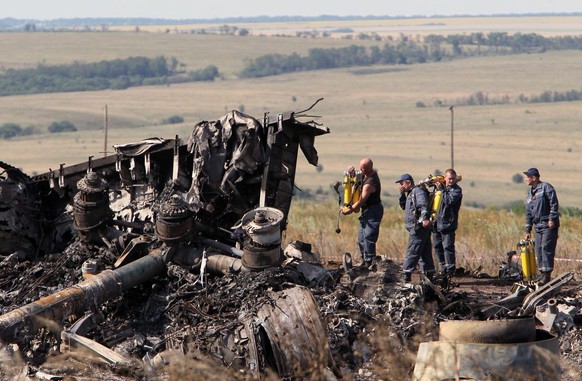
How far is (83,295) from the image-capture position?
12953 mm

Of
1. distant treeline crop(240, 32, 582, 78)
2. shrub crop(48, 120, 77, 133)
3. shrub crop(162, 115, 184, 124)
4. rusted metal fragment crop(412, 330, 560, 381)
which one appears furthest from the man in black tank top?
distant treeline crop(240, 32, 582, 78)

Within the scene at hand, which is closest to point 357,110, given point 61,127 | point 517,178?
point 61,127

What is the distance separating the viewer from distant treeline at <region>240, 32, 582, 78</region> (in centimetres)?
14400

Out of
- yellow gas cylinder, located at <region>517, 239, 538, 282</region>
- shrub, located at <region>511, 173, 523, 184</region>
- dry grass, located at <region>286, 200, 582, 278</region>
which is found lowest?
shrub, located at <region>511, 173, 523, 184</region>

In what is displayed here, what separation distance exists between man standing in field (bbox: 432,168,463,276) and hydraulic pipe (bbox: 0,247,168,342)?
4416 millimetres

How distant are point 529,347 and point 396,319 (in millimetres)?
3334

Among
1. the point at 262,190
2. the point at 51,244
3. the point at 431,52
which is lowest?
the point at 431,52

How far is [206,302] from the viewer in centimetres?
1292

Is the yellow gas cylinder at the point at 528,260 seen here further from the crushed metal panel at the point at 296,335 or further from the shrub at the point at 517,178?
the shrub at the point at 517,178

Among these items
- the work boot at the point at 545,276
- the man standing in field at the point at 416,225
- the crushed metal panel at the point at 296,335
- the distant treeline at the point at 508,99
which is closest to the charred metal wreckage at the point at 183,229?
the crushed metal panel at the point at 296,335

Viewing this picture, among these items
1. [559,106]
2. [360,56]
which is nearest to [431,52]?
[360,56]

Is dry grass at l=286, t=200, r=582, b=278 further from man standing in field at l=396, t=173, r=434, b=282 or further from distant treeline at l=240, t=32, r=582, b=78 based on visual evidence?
distant treeline at l=240, t=32, r=582, b=78

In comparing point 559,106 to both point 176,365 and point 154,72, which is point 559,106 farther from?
point 176,365

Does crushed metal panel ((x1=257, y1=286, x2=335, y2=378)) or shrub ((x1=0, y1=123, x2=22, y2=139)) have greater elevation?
crushed metal panel ((x1=257, y1=286, x2=335, y2=378))
